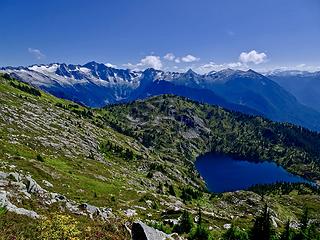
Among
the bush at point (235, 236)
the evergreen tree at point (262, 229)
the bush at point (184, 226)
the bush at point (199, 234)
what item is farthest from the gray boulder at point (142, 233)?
the evergreen tree at point (262, 229)

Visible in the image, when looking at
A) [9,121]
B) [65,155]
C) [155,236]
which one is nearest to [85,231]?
[155,236]

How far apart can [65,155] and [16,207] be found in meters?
97.8

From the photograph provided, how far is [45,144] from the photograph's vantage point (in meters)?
141

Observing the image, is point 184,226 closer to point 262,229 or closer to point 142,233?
point 262,229

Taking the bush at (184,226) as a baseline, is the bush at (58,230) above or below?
above

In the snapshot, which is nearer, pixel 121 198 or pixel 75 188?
pixel 75 188

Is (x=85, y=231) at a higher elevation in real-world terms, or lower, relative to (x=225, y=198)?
higher

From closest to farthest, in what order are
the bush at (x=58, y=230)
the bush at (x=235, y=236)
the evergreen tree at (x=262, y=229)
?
the bush at (x=58, y=230) < the evergreen tree at (x=262, y=229) < the bush at (x=235, y=236)

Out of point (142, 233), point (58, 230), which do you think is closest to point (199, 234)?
point (142, 233)

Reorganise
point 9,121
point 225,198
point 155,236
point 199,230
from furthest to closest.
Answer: point 225,198 → point 9,121 → point 199,230 → point 155,236

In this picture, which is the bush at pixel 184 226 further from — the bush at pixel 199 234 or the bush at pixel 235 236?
the bush at pixel 235 236

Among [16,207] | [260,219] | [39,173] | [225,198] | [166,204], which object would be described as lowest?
[225,198]

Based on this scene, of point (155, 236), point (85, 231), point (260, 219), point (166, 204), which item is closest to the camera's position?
point (85, 231)

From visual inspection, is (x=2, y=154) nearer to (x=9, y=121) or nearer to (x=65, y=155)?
(x=65, y=155)
